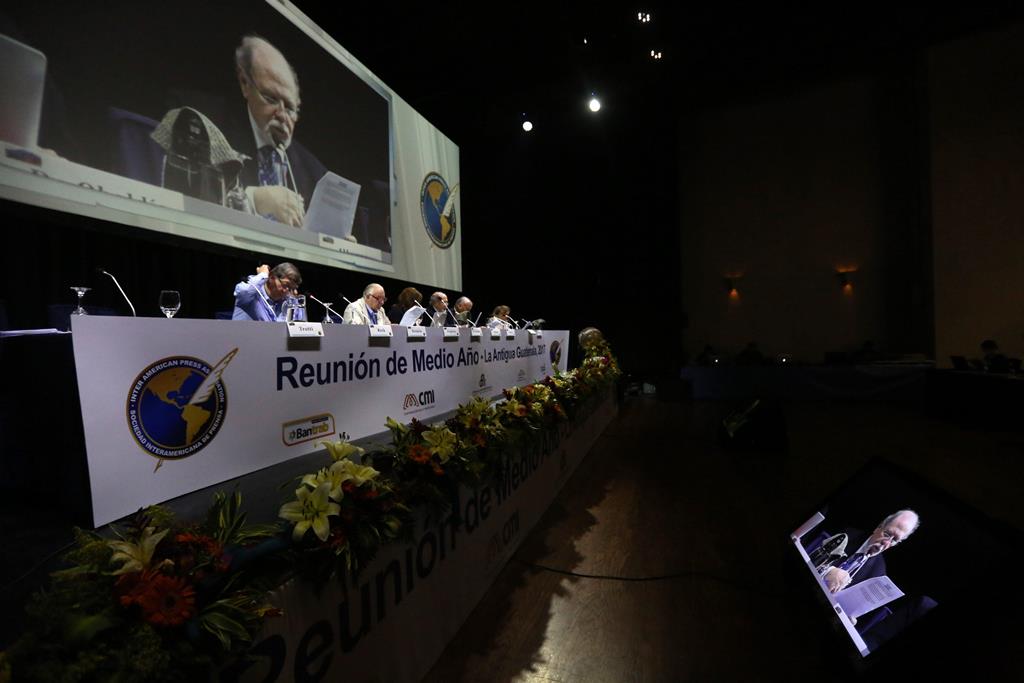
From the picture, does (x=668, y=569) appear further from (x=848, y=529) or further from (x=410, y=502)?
(x=410, y=502)

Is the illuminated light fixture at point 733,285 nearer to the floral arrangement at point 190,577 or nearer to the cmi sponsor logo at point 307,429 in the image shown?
the cmi sponsor logo at point 307,429

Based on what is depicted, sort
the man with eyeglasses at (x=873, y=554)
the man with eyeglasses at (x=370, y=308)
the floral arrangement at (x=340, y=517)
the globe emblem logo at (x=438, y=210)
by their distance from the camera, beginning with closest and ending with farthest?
1. the floral arrangement at (x=340, y=517)
2. the man with eyeglasses at (x=873, y=554)
3. the man with eyeglasses at (x=370, y=308)
4. the globe emblem logo at (x=438, y=210)

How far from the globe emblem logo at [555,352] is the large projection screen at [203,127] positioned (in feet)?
7.18

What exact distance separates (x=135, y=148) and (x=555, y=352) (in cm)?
429

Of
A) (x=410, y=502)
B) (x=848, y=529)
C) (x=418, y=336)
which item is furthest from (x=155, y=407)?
(x=848, y=529)

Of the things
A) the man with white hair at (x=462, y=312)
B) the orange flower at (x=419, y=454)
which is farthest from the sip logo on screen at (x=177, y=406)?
the man with white hair at (x=462, y=312)

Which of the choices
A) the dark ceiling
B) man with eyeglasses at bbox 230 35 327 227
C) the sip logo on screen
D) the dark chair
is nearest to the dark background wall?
the dark ceiling

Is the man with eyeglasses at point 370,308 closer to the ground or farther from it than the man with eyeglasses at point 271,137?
closer to the ground

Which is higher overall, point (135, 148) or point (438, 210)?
point (438, 210)

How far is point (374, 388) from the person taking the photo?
209 cm

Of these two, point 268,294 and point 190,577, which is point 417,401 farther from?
point 190,577

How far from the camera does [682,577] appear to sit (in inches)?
74.8

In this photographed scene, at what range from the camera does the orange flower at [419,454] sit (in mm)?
1278

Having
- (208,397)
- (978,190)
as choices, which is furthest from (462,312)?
(978,190)
